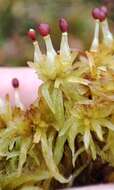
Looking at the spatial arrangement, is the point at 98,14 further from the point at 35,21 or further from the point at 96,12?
the point at 35,21

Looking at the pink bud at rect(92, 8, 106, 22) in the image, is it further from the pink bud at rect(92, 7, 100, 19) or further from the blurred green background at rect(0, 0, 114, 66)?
the blurred green background at rect(0, 0, 114, 66)

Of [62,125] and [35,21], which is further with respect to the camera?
[35,21]

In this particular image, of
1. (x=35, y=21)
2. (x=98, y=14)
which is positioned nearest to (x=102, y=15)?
(x=98, y=14)

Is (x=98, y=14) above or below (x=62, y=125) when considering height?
above

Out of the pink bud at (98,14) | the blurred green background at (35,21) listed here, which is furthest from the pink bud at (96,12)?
the blurred green background at (35,21)

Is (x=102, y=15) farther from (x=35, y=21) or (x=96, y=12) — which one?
(x=35, y=21)

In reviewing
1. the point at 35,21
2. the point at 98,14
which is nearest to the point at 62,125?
the point at 98,14

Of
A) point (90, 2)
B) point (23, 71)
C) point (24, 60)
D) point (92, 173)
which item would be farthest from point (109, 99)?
point (90, 2)

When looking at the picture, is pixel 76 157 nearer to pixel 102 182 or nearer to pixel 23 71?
pixel 102 182
